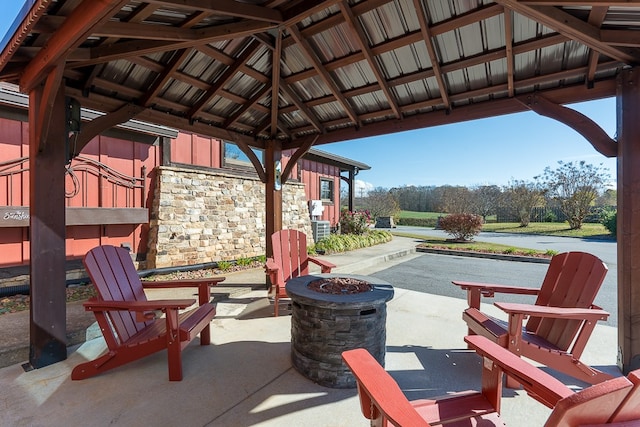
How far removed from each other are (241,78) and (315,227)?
22.0 ft

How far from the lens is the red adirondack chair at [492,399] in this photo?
836mm

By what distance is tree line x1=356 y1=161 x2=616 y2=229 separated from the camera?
55.4 ft

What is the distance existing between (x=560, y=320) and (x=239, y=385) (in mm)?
2545

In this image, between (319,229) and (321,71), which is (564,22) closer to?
(321,71)

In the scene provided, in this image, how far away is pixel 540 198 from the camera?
1925 cm

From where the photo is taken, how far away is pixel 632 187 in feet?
8.04

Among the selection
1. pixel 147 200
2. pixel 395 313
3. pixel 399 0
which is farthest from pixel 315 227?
pixel 399 0

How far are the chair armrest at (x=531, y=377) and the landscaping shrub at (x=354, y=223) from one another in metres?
9.94

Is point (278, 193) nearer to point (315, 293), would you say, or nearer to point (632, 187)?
point (315, 293)

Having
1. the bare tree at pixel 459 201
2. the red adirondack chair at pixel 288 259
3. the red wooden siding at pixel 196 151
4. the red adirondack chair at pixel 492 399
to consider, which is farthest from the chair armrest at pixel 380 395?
the bare tree at pixel 459 201

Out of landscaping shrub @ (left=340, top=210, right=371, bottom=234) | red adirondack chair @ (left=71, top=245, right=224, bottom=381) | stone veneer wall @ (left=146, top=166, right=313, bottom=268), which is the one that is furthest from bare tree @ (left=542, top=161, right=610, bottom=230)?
red adirondack chair @ (left=71, top=245, right=224, bottom=381)

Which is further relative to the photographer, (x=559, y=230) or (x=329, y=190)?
(x=559, y=230)

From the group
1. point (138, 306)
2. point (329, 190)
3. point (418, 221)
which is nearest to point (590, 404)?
point (138, 306)

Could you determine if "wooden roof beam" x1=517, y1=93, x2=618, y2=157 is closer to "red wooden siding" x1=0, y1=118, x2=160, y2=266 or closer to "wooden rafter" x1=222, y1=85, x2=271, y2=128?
"wooden rafter" x1=222, y1=85, x2=271, y2=128
